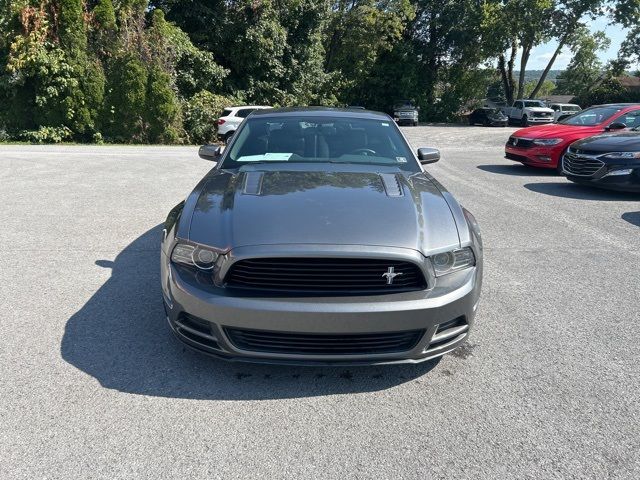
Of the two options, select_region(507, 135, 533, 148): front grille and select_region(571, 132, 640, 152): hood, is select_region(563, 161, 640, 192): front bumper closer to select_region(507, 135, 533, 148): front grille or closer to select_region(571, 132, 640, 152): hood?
select_region(571, 132, 640, 152): hood

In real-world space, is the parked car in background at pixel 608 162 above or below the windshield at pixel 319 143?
below

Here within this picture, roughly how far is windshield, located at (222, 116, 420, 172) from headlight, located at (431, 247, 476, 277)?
1.33 metres

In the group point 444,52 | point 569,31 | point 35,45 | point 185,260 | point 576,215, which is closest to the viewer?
point 185,260

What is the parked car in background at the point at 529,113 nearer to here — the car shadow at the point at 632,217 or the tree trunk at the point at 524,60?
the tree trunk at the point at 524,60

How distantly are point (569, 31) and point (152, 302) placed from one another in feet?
135

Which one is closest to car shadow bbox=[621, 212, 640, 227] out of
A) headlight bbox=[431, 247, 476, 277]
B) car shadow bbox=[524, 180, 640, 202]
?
car shadow bbox=[524, 180, 640, 202]

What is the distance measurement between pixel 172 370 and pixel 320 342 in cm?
97

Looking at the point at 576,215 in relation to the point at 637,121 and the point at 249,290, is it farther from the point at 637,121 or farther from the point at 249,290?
the point at 249,290

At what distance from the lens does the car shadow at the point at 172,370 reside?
9.67 ft

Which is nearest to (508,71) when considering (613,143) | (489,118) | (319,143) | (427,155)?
(489,118)

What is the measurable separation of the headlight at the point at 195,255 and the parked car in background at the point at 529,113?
112ft

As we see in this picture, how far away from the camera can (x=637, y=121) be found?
36.0ft

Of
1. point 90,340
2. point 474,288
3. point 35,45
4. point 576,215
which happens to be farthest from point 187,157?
point 474,288

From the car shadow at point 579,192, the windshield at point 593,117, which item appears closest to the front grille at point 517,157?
the car shadow at point 579,192
